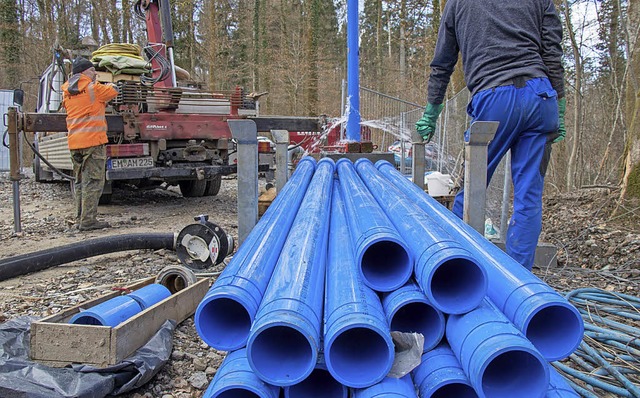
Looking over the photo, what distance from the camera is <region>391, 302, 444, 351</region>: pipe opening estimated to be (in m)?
1.88

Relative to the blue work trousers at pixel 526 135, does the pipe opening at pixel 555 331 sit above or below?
below

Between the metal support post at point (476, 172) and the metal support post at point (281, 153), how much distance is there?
1.53m

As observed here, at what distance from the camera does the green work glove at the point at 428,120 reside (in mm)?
3824

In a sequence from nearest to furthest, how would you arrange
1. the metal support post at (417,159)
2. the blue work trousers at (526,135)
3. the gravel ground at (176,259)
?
the gravel ground at (176,259) < the blue work trousers at (526,135) < the metal support post at (417,159)

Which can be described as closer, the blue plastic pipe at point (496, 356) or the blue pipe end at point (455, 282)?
the blue plastic pipe at point (496, 356)

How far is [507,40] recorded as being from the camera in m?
3.25

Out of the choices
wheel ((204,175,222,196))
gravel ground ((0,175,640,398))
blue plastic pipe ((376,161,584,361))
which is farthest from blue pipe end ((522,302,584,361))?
wheel ((204,175,222,196))

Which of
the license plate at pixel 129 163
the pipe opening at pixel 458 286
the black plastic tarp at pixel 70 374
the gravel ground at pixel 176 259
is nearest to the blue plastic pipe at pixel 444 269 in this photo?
the pipe opening at pixel 458 286

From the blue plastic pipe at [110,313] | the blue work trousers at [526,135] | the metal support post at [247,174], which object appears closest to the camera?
the blue plastic pipe at [110,313]

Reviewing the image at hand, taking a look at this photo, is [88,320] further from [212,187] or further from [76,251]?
[212,187]

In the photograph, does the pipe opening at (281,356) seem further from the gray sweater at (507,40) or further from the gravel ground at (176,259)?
the gray sweater at (507,40)

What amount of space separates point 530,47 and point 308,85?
78.4ft

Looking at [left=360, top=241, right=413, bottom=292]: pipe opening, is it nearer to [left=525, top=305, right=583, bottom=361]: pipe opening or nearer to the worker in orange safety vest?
[left=525, top=305, right=583, bottom=361]: pipe opening

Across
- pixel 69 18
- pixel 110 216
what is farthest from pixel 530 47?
pixel 69 18
